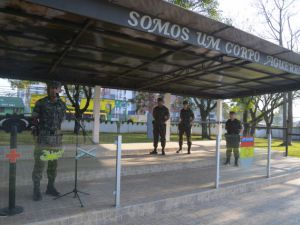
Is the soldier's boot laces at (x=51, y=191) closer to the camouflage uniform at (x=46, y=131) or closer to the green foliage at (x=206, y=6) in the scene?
the camouflage uniform at (x=46, y=131)

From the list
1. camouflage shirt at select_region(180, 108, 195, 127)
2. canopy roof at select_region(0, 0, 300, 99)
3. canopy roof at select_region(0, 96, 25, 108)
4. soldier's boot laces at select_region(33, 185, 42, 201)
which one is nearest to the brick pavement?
soldier's boot laces at select_region(33, 185, 42, 201)

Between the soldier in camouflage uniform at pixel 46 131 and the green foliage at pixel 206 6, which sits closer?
the soldier in camouflage uniform at pixel 46 131

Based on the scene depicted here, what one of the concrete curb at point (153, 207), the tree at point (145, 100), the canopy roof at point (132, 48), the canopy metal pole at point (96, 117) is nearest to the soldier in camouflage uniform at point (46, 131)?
the concrete curb at point (153, 207)

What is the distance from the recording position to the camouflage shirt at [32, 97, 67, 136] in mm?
5078

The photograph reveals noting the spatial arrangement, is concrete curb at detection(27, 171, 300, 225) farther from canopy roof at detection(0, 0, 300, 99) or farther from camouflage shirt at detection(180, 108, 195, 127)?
camouflage shirt at detection(180, 108, 195, 127)

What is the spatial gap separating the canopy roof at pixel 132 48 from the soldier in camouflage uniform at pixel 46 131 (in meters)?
1.45

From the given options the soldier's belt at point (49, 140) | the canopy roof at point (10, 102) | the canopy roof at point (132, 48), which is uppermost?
the canopy roof at point (132, 48)

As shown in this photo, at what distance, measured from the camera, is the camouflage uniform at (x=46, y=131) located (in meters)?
5.00

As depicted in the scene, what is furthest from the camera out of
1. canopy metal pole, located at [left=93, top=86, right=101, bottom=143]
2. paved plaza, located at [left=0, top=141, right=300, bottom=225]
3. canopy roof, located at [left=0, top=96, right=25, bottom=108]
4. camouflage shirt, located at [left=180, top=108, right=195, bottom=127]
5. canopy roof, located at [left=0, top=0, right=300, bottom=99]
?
canopy roof, located at [left=0, top=96, right=25, bottom=108]

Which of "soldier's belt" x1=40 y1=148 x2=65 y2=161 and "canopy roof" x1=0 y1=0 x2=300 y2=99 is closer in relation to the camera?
"soldier's belt" x1=40 y1=148 x2=65 y2=161

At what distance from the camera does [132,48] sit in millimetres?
7438

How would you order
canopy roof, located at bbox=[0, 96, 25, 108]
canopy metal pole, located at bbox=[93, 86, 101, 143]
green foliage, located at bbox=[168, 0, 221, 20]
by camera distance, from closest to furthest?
1. canopy metal pole, located at bbox=[93, 86, 101, 143]
2. green foliage, located at bbox=[168, 0, 221, 20]
3. canopy roof, located at bbox=[0, 96, 25, 108]

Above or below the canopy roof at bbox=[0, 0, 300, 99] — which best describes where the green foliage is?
above

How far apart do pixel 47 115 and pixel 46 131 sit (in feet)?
0.88
